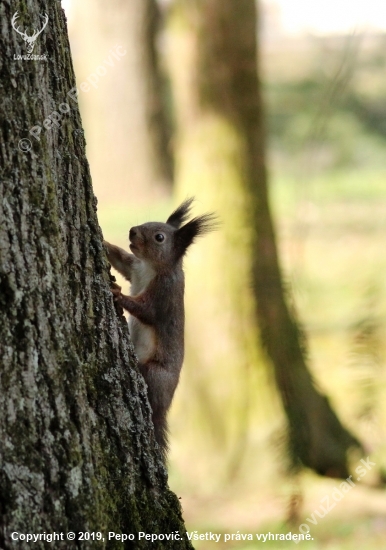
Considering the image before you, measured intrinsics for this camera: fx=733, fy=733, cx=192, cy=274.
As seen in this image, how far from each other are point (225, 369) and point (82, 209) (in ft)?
12.5

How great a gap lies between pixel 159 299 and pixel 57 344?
1.72 metres

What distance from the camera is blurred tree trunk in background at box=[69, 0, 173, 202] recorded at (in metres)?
12.9

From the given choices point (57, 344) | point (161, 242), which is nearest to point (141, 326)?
point (161, 242)

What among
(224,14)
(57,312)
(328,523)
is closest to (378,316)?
(57,312)

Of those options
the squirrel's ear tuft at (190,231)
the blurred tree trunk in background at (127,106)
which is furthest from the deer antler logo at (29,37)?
the blurred tree trunk in background at (127,106)

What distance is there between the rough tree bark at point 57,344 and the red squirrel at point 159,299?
3.27ft

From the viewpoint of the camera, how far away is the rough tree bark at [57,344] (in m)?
2.28

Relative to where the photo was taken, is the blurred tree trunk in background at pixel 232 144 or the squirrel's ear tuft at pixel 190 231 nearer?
the squirrel's ear tuft at pixel 190 231

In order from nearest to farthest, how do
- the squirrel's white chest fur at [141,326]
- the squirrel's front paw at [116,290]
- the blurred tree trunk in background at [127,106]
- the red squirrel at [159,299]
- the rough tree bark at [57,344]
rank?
the rough tree bark at [57,344] → the squirrel's front paw at [116,290] → the red squirrel at [159,299] → the squirrel's white chest fur at [141,326] → the blurred tree trunk in background at [127,106]

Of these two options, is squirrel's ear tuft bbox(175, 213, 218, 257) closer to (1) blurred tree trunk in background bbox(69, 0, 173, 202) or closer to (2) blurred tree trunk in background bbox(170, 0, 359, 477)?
(2) blurred tree trunk in background bbox(170, 0, 359, 477)

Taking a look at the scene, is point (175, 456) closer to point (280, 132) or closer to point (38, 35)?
point (38, 35)

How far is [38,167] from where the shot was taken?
2359mm

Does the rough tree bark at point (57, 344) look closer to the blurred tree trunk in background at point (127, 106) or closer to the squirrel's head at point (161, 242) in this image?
the squirrel's head at point (161, 242)

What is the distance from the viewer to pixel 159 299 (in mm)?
4109
